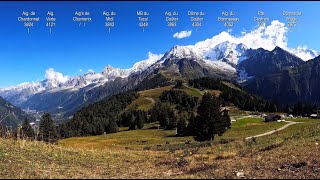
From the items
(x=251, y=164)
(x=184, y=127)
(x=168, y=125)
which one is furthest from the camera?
(x=168, y=125)

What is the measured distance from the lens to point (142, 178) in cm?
1805

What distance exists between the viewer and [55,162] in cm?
2380

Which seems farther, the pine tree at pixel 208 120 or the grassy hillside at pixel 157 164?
the pine tree at pixel 208 120

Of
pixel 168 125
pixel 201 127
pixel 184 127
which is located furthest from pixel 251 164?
pixel 168 125

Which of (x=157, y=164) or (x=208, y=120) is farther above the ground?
(x=208, y=120)

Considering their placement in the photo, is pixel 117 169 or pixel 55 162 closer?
pixel 117 169

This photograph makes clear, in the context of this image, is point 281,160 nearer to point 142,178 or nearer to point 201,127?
point 142,178

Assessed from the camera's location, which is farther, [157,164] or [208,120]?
[208,120]

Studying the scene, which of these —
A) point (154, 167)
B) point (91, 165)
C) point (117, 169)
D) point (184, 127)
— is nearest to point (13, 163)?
point (91, 165)

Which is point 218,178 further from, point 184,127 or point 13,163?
point 184,127

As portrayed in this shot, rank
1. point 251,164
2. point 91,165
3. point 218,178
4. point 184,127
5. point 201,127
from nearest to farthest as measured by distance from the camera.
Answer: point 218,178, point 251,164, point 91,165, point 201,127, point 184,127

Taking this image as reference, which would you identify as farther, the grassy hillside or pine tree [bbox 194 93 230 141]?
pine tree [bbox 194 93 230 141]

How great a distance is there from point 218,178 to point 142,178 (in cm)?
348

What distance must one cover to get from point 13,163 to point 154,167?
802 centimetres
